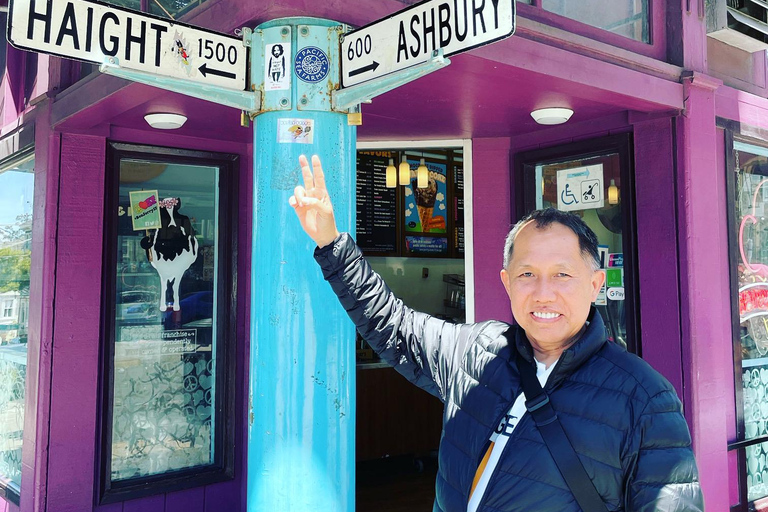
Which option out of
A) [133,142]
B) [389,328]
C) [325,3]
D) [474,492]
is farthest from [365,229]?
[474,492]

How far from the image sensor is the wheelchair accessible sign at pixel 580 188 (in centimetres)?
451

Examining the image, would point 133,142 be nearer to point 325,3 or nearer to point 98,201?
point 98,201

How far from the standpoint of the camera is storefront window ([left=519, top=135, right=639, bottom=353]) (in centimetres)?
430

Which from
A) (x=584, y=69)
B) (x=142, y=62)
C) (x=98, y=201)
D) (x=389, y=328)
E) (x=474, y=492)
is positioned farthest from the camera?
(x=98, y=201)

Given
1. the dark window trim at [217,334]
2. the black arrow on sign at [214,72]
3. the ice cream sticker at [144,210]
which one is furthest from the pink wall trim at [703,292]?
the ice cream sticker at [144,210]

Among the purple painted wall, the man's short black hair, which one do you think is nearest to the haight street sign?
the man's short black hair

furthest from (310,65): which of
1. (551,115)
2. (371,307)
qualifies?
(551,115)

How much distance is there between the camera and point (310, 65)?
277cm

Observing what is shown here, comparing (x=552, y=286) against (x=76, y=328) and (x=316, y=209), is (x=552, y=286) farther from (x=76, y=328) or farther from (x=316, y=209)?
(x=76, y=328)

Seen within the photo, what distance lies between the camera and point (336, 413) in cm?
274

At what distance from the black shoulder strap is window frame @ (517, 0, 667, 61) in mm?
2606

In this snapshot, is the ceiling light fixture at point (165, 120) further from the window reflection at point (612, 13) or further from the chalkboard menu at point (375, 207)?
the chalkboard menu at point (375, 207)

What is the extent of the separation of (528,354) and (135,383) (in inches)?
141

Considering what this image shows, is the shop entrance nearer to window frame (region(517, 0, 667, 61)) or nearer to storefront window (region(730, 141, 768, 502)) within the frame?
window frame (region(517, 0, 667, 61))
